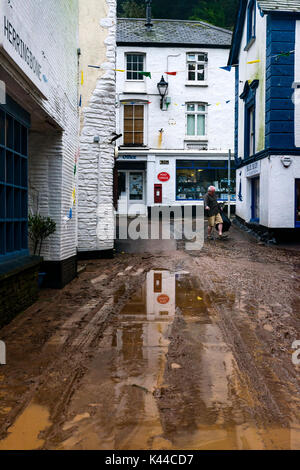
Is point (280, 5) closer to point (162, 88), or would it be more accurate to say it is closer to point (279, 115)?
point (279, 115)

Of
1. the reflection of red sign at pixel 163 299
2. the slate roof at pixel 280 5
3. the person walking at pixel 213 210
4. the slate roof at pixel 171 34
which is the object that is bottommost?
the reflection of red sign at pixel 163 299

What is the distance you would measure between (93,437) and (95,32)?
36.8ft

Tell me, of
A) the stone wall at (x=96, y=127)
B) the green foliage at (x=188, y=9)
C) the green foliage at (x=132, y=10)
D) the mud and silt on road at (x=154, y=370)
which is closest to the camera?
the mud and silt on road at (x=154, y=370)

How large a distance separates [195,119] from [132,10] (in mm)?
13967

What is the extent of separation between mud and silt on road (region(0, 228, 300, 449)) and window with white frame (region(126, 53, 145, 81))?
66.7 ft

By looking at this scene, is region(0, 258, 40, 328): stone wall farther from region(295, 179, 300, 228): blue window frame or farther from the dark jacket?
region(295, 179, 300, 228): blue window frame

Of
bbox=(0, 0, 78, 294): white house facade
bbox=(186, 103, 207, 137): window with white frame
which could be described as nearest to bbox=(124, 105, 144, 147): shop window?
bbox=(186, 103, 207, 137): window with white frame

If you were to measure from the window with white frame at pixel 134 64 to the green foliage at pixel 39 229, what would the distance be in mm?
19987

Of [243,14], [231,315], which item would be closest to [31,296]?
[231,315]

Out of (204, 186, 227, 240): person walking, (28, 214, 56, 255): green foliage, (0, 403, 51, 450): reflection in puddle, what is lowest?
(0, 403, 51, 450): reflection in puddle

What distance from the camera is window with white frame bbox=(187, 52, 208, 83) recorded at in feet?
86.6

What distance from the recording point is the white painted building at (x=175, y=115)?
26094mm

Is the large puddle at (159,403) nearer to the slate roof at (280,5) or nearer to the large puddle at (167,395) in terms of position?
the large puddle at (167,395)

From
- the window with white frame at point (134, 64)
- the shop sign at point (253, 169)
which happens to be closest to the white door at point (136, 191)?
the window with white frame at point (134, 64)
